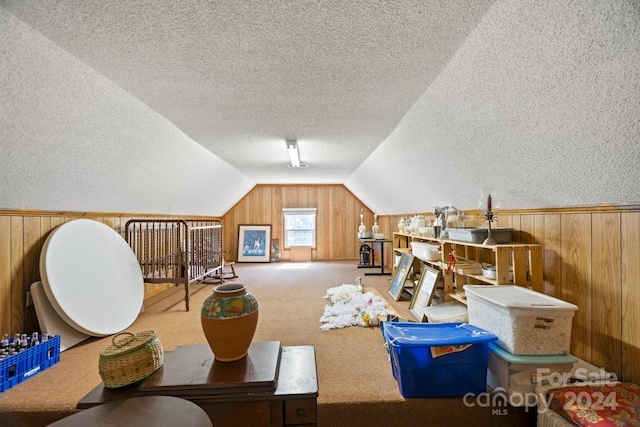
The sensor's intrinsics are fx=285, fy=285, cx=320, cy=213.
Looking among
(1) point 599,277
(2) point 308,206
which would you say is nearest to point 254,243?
(2) point 308,206

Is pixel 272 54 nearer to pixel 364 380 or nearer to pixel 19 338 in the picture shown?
pixel 364 380

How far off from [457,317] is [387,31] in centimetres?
217

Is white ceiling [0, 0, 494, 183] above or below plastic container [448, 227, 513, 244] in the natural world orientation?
above

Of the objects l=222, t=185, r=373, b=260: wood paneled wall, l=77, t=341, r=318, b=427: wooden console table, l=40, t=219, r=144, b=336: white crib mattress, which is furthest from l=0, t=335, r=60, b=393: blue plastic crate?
l=222, t=185, r=373, b=260: wood paneled wall

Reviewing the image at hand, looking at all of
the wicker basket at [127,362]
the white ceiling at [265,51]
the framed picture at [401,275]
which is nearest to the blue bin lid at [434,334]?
the wicker basket at [127,362]

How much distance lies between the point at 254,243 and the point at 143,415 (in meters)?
5.60

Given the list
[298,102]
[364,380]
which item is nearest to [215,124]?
[298,102]

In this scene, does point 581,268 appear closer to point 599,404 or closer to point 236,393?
point 599,404

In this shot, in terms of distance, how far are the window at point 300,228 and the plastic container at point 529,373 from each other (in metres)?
5.35

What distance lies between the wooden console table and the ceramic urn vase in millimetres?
87

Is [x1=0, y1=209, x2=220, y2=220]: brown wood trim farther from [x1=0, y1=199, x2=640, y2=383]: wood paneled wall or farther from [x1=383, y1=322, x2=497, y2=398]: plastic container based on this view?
[x1=383, y1=322, x2=497, y2=398]: plastic container

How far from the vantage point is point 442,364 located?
1.55 metres

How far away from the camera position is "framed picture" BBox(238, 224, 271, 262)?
657 cm

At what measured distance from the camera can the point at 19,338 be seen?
1920 millimetres
